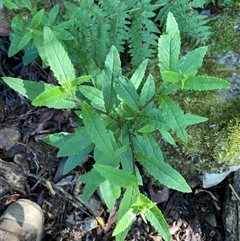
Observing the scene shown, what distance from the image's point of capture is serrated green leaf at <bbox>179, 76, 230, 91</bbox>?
1627 mm

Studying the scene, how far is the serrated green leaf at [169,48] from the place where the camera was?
179 centimetres

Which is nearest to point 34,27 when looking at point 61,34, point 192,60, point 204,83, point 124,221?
point 61,34

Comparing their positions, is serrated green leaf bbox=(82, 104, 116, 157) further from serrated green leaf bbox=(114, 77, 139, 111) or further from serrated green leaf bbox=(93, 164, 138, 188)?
serrated green leaf bbox=(114, 77, 139, 111)

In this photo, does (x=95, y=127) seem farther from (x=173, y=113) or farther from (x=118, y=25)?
(x=118, y=25)

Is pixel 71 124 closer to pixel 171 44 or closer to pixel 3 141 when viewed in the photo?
pixel 3 141

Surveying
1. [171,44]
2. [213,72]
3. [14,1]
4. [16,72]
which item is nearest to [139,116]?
[171,44]

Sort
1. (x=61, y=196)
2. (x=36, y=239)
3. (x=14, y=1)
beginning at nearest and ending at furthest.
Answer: (x=14, y=1) < (x=36, y=239) < (x=61, y=196)

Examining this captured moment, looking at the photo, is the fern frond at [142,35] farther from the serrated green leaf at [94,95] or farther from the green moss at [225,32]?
the serrated green leaf at [94,95]

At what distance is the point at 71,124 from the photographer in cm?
305

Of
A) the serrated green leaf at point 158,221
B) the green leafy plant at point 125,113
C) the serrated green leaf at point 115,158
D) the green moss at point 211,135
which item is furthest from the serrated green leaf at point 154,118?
the green moss at point 211,135

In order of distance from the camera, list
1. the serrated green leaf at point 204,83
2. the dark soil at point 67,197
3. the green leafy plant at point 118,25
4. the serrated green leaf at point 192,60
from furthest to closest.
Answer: the dark soil at point 67,197 → the green leafy plant at point 118,25 → the serrated green leaf at point 192,60 → the serrated green leaf at point 204,83

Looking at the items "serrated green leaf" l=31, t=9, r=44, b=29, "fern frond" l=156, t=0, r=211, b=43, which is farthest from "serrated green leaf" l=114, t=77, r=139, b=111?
"fern frond" l=156, t=0, r=211, b=43

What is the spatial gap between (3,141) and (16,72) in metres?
0.61

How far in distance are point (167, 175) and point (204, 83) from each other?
503 mm
